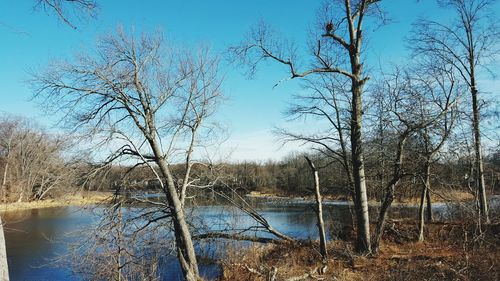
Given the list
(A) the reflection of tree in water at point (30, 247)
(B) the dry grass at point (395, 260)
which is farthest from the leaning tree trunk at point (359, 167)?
(A) the reflection of tree in water at point (30, 247)

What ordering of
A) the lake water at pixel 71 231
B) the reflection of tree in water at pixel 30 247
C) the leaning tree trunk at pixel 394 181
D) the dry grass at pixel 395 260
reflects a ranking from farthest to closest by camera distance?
the reflection of tree in water at pixel 30 247 → the lake water at pixel 71 231 → the leaning tree trunk at pixel 394 181 → the dry grass at pixel 395 260

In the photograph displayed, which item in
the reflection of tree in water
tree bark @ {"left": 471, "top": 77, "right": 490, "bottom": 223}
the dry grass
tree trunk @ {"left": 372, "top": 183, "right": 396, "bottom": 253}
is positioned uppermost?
tree bark @ {"left": 471, "top": 77, "right": 490, "bottom": 223}

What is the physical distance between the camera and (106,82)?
→ 10.2 m

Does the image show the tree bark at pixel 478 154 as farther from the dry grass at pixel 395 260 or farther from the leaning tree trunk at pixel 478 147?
the dry grass at pixel 395 260

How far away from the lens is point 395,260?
382 inches

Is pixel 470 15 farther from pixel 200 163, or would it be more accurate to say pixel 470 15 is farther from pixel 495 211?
pixel 200 163

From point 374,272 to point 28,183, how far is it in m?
47.6

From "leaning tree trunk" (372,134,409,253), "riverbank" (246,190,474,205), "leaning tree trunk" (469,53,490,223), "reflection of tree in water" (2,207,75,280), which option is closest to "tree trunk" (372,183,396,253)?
"leaning tree trunk" (372,134,409,253)

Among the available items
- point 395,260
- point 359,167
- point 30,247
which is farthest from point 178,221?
point 30,247

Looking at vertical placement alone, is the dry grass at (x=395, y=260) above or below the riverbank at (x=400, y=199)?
below

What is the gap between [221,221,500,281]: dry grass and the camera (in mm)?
8391

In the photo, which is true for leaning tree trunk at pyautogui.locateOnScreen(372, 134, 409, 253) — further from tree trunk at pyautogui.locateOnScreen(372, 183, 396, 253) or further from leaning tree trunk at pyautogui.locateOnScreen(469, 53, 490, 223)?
leaning tree trunk at pyautogui.locateOnScreen(469, 53, 490, 223)

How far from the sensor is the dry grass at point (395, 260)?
27.5 feet

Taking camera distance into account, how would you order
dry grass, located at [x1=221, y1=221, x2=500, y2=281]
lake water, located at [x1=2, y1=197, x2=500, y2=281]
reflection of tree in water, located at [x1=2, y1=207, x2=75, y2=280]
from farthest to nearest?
1. reflection of tree in water, located at [x1=2, y1=207, x2=75, y2=280]
2. lake water, located at [x1=2, y1=197, x2=500, y2=281]
3. dry grass, located at [x1=221, y1=221, x2=500, y2=281]
